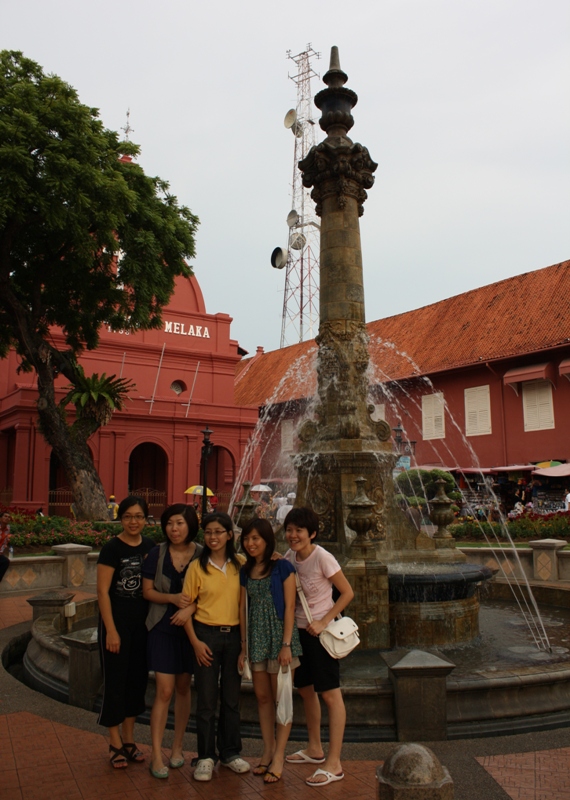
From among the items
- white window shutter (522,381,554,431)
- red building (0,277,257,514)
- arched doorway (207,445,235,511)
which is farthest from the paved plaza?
arched doorway (207,445,235,511)

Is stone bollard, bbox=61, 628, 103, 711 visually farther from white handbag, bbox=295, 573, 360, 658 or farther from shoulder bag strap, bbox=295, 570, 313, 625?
white handbag, bbox=295, 573, 360, 658

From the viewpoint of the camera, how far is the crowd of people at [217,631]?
3.90 m

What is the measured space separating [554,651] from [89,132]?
632 inches

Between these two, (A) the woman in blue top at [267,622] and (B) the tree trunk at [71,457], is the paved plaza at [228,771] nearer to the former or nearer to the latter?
(A) the woman in blue top at [267,622]

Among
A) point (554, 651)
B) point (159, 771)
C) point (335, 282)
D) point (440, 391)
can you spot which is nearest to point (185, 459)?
point (440, 391)

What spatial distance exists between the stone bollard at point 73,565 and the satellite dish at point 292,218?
28602mm

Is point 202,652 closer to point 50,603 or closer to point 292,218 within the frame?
point 50,603

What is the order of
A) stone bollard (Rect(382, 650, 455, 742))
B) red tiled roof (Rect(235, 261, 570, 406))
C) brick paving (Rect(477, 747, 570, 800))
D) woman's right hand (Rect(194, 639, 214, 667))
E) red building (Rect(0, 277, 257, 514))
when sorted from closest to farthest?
brick paving (Rect(477, 747, 570, 800)) → woman's right hand (Rect(194, 639, 214, 667)) → stone bollard (Rect(382, 650, 455, 742)) → red tiled roof (Rect(235, 261, 570, 406)) → red building (Rect(0, 277, 257, 514))

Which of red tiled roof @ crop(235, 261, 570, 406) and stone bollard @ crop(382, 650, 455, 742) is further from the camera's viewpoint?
red tiled roof @ crop(235, 261, 570, 406)

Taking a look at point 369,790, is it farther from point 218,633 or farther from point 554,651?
point 554,651

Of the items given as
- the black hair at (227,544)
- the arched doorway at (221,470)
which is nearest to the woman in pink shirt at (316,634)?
the black hair at (227,544)

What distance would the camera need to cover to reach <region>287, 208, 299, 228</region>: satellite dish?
3769 cm

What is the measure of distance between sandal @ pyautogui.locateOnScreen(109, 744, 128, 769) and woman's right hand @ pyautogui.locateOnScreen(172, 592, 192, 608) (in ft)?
3.43

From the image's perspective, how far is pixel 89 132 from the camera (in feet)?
56.5
